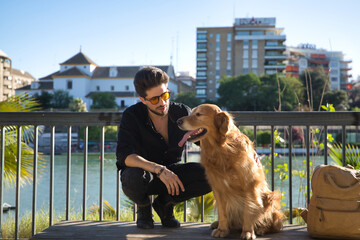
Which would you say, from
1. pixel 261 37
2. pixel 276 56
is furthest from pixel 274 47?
pixel 261 37

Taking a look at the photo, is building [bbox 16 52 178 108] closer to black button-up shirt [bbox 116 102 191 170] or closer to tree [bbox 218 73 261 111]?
tree [bbox 218 73 261 111]

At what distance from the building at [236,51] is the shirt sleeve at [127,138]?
7097cm

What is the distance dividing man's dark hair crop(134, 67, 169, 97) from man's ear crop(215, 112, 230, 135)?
49 cm

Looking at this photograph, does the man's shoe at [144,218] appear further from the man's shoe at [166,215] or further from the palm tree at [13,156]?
the palm tree at [13,156]

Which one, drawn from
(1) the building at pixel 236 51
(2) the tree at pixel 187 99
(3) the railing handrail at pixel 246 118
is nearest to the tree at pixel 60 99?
(2) the tree at pixel 187 99

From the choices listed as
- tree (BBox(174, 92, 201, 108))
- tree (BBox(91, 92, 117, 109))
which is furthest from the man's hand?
tree (BBox(91, 92, 117, 109))

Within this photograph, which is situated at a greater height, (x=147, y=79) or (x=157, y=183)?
(x=147, y=79)

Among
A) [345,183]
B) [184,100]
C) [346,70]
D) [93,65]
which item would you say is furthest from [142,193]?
[346,70]

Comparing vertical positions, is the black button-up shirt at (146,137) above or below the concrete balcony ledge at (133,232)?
above

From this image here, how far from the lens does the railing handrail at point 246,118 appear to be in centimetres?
262

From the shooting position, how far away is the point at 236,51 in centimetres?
7400

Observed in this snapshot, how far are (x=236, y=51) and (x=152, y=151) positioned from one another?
74.0 metres

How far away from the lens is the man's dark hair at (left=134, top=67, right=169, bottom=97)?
7.13 feet

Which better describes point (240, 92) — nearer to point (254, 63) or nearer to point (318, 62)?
point (254, 63)
